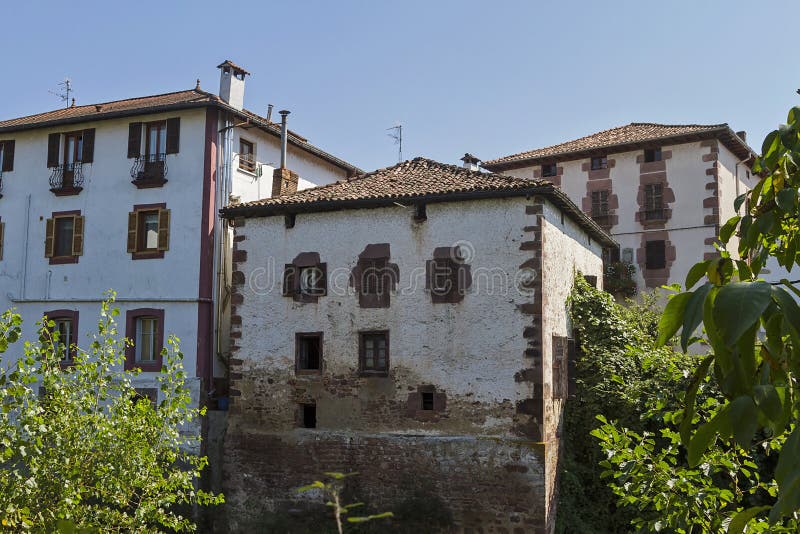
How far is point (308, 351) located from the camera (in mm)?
17406

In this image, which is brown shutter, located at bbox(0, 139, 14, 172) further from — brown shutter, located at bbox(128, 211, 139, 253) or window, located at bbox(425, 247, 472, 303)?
window, located at bbox(425, 247, 472, 303)

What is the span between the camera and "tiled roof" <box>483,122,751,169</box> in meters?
26.1

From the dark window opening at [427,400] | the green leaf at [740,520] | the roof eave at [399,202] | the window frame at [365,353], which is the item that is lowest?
the dark window opening at [427,400]

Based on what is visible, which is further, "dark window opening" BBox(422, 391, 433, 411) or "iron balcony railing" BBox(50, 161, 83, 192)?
"iron balcony railing" BBox(50, 161, 83, 192)

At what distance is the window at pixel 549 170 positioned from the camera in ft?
95.6

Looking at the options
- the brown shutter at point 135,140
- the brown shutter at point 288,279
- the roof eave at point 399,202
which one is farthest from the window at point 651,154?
the brown shutter at point 135,140

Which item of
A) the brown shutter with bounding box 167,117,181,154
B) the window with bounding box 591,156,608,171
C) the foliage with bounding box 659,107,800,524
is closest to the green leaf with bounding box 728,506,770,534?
the foliage with bounding box 659,107,800,524

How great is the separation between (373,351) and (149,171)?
8.36 metres

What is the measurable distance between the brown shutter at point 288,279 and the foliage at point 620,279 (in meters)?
13.4

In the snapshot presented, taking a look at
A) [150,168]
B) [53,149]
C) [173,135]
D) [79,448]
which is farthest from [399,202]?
[53,149]

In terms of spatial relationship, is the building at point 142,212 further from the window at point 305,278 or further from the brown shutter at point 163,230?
the window at point 305,278

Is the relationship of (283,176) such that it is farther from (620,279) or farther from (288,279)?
(620,279)

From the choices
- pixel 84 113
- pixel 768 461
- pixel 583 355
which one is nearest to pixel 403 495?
pixel 583 355

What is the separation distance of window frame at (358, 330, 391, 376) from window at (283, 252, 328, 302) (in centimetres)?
135
